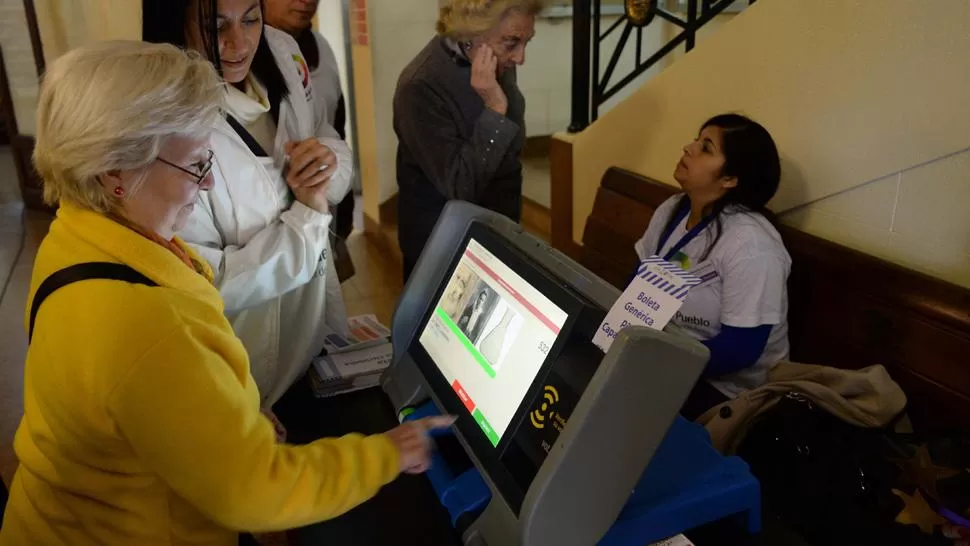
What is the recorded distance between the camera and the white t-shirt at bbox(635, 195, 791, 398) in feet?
5.57

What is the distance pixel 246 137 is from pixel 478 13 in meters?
0.80

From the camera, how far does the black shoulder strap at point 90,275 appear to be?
0.82m

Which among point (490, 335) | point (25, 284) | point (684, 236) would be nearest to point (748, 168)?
point (684, 236)

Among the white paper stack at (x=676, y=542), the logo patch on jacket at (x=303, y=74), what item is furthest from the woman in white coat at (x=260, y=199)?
the white paper stack at (x=676, y=542)

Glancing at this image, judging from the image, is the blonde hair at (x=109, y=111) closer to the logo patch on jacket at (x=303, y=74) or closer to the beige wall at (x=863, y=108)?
the logo patch on jacket at (x=303, y=74)

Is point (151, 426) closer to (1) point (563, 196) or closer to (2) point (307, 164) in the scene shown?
(2) point (307, 164)

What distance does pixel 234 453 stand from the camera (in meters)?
0.79

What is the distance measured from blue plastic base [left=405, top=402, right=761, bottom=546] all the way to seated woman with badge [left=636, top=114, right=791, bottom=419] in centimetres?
75

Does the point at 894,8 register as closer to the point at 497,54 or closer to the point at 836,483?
the point at 497,54

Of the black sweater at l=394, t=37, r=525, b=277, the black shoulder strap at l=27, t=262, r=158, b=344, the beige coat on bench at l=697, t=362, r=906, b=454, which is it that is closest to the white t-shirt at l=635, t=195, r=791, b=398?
the beige coat on bench at l=697, t=362, r=906, b=454

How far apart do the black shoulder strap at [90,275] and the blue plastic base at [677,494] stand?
1.57 feet

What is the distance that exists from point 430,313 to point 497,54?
0.92m

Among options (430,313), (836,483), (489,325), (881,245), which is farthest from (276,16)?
(836,483)

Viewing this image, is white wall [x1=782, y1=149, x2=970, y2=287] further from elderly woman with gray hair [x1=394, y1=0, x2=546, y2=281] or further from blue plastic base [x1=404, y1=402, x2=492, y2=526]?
blue plastic base [x1=404, y1=402, x2=492, y2=526]
